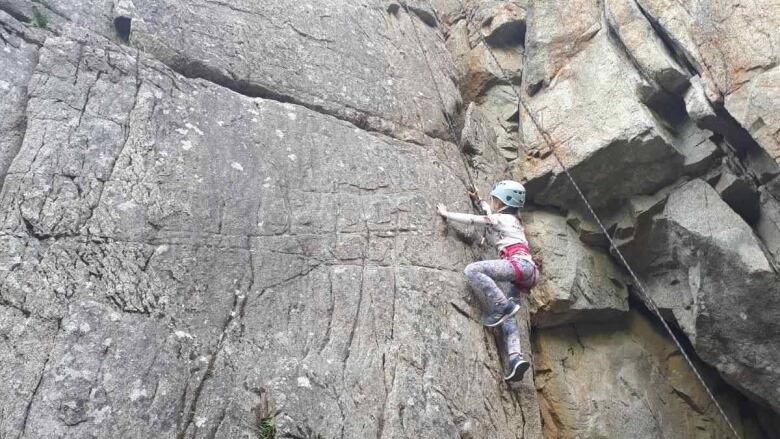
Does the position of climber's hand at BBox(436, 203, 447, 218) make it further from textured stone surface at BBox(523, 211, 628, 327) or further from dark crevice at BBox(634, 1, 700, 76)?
dark crevice at BBox(634, 1, 700, 76)

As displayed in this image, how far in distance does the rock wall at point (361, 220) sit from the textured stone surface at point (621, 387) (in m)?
0.04

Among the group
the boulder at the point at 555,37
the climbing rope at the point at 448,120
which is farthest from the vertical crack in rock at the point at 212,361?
the boulder at the point at 555,37

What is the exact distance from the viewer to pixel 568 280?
31.6ft

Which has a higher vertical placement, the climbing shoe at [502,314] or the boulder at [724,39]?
the boulder at [724,39]

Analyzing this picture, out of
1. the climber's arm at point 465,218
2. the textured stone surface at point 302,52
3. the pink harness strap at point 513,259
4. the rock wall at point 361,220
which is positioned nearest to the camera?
the rock wall at point 361,220

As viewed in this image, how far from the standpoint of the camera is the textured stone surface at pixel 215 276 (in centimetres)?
568

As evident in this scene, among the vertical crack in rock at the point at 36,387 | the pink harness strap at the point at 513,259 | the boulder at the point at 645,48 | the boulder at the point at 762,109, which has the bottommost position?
the vertical crack in rock at the point at 36,387

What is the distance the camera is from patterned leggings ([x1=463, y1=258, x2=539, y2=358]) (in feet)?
25.7

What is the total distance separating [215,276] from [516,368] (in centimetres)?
412

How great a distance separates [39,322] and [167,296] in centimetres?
123

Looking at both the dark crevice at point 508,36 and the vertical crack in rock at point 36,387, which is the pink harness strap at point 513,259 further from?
the dark crevice at point 508,36

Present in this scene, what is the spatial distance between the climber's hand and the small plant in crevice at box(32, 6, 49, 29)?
20.1 feet

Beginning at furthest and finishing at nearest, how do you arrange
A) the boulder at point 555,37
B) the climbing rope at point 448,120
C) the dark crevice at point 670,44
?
the boulder at point 555,37, the climbing rope at point 448,120, the dark crevice at point 670,44

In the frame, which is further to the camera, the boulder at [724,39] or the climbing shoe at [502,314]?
the boulder at [724,39]
